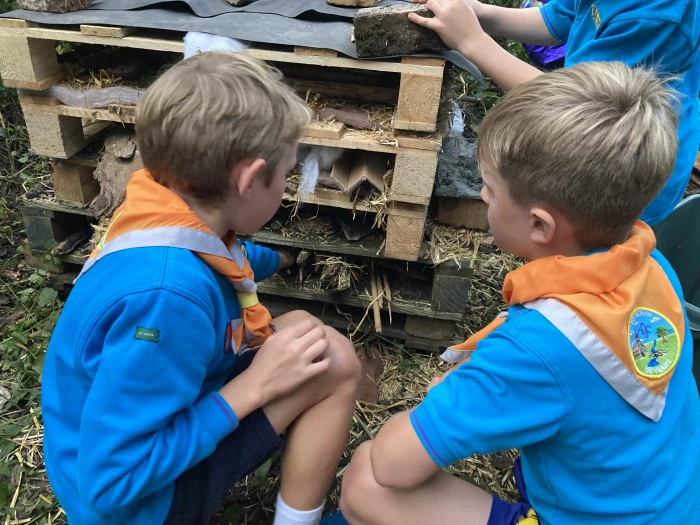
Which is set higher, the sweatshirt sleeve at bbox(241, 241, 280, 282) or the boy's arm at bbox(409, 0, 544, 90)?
the boy's arm at bbox(409, 0, 544, 90)

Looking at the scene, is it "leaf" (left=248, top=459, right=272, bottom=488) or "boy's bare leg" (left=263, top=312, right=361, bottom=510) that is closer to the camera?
"boy's bare leg" (left=263, top=312, right=361, bottom=510)

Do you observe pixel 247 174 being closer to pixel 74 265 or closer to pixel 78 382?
pixel 78 382

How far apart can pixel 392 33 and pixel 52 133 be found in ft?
5.19

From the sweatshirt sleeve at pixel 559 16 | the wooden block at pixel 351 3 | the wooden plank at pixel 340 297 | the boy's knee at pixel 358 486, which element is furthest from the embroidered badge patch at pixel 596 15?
the boy's knee at pixel 358 486

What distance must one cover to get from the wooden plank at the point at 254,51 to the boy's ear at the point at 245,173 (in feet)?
2.81

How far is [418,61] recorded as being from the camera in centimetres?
226

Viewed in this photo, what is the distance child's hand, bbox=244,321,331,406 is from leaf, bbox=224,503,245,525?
74 cm

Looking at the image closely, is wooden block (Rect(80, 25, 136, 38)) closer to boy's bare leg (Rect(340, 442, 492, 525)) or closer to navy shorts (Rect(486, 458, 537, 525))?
boy's bare leg (Rect(340, 442, 492, 525))

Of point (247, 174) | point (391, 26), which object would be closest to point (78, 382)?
point (247, 174)

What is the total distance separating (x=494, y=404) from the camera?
1.36 meters

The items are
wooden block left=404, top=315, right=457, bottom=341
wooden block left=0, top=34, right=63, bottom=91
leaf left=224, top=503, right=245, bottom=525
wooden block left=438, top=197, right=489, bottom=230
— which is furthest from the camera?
wooden block left=404, top=315, right=457, bottom=341

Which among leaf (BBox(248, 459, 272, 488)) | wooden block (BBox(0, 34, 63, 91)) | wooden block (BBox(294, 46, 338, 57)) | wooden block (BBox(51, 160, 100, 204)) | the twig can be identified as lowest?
leaf (BBox(248, 459, 272, 488))

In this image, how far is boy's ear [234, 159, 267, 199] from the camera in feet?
5.18

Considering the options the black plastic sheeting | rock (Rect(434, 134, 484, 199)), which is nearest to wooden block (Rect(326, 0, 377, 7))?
the black plastic sheeting
